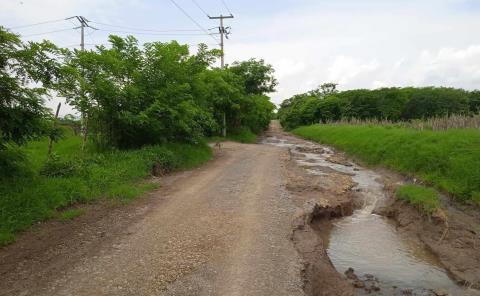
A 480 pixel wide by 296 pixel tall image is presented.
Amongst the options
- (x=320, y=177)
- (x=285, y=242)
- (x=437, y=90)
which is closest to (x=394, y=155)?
(x=320, y=177)

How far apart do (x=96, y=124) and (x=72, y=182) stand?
5.34m

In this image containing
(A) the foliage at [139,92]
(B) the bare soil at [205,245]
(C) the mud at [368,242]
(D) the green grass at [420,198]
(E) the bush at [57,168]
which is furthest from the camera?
(A) the foliage at [139,92]

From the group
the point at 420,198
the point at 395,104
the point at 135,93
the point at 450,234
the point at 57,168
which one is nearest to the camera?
the point at 450,234

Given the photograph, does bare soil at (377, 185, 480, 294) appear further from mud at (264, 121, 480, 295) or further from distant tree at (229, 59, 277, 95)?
distant tree at (229, 59, 277, 95)

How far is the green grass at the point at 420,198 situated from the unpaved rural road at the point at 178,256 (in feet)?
11.7

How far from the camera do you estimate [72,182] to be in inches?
407

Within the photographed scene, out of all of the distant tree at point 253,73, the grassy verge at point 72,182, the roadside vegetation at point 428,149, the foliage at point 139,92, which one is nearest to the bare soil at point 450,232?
the roadside vegetation at point 428,149

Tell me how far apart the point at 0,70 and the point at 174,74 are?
29.6 feet

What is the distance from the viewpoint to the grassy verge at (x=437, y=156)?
485 inches

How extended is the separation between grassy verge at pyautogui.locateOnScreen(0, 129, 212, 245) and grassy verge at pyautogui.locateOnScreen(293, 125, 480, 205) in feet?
29.9

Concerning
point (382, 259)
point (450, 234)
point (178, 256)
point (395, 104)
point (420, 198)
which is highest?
point (395, 104)

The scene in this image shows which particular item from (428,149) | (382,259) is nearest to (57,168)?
(382,259)

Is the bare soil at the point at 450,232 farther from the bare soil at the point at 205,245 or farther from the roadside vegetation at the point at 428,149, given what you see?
the roadside vegetation at the point at 428,149

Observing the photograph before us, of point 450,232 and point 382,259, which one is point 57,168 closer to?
point 382,259
